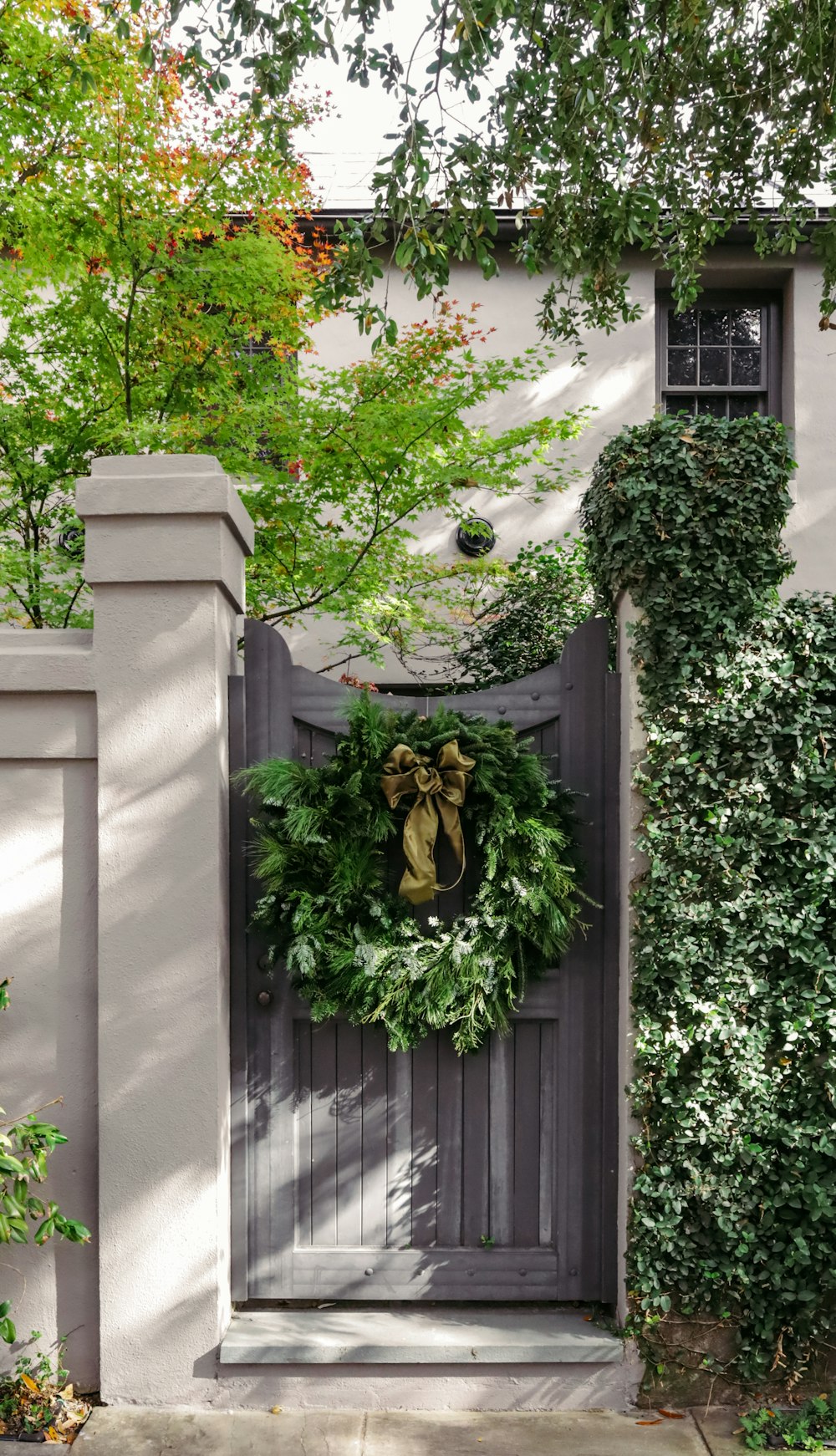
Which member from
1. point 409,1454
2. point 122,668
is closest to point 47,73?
point 122,668

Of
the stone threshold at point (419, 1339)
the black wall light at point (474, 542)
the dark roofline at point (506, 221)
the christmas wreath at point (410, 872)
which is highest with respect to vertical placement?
the dark roofline at point (506, 221)

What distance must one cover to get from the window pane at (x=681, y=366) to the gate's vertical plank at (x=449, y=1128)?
23.6 feet

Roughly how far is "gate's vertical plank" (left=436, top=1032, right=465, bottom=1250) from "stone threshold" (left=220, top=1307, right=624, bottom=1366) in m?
0.26

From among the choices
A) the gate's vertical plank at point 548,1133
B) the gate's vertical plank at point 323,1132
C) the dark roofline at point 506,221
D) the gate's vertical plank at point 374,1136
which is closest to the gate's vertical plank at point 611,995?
the gate's vertical plank at point 548,1133

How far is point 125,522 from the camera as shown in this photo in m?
3.10

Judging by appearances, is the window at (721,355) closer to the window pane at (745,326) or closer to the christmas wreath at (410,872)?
the window pane at (745,326)

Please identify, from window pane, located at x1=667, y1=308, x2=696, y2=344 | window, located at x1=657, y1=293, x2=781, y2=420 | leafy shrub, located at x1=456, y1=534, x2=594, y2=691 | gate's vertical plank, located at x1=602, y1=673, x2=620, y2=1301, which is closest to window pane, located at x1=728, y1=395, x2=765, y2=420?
window, located at x1=657, y1=293, x2=781, y2=420

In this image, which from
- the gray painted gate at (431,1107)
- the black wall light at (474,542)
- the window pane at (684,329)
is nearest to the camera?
the gray painted gate at (431,1107)

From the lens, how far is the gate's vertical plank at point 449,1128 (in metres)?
3.28

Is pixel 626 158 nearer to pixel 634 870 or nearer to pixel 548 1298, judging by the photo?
pixel 634 870

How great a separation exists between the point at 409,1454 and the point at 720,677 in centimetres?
262

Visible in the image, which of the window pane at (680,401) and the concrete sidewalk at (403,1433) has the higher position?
the window pane at (680,401)

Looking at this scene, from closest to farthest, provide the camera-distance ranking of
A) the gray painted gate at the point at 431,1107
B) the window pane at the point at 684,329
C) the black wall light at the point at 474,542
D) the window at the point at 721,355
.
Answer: the gray painted gate at the point at 431,1107 → the black wall light at the point at 474,542 → the window at the point at 721,355 → the window pane at the point at 684,329

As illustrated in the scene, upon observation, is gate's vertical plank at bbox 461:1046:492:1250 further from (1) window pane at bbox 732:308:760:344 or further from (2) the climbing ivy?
(1) window pane at bbox 732:308:760:344
